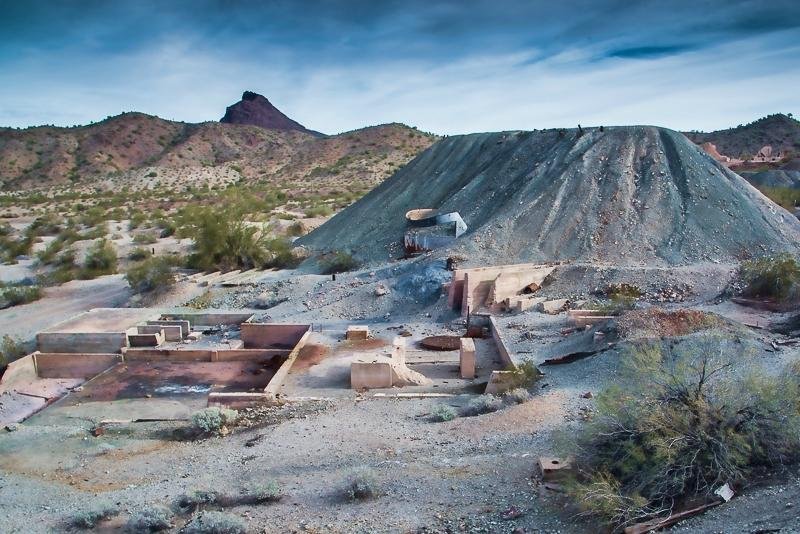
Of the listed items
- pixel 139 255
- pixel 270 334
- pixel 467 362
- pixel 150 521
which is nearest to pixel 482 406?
pixel 467 362

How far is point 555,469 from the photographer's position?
711cm

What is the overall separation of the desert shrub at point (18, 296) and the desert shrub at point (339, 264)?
10015mm

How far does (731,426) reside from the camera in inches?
256

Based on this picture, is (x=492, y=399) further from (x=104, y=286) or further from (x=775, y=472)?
(x=104, y=286)

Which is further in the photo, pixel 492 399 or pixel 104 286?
pixel 104 286

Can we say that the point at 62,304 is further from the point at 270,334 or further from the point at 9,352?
the point at 270,334

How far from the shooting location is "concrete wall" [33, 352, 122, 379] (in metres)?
14.7

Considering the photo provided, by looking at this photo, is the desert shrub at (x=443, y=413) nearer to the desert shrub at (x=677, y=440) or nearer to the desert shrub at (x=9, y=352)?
the desert shrub at (x=677, y=440)

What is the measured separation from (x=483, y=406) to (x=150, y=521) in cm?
514

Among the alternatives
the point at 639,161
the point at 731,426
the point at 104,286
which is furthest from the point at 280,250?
the point at 731,426

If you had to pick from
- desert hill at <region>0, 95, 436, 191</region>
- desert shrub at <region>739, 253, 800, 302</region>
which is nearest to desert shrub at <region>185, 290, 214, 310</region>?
desert shrub at <region>739, 253, 800, 302</region>

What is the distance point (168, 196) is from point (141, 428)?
43.9 metres

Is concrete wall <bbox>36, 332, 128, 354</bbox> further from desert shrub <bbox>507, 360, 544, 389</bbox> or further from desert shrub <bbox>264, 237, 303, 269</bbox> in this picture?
desert shrub <bbox>264, 237, 303, 269</bbox>

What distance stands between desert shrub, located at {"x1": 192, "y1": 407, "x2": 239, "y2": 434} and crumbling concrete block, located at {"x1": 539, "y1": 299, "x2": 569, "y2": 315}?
8.97 m
